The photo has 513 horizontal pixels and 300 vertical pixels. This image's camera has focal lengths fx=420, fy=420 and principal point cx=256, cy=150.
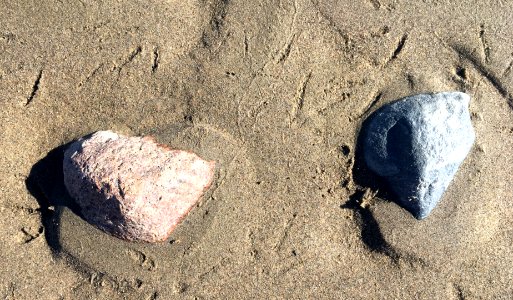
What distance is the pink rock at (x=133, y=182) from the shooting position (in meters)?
2.71

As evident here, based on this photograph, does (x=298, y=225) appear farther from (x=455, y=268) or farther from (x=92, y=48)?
(x=92, y=48)

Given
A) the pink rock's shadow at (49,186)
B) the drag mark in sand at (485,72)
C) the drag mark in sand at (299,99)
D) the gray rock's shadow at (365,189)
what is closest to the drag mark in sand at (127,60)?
the pink rock's shadow at (49,186)

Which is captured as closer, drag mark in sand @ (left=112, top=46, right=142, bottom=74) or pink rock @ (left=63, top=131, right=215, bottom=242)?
pink rock @ (left=63, top=131, right=215, bottom=242)

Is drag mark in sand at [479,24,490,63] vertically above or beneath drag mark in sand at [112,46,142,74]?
above

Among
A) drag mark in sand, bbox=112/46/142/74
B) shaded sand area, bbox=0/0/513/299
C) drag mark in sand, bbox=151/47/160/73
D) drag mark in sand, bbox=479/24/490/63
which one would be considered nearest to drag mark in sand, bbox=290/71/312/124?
shaded sand area, bbox=0/0/513/299

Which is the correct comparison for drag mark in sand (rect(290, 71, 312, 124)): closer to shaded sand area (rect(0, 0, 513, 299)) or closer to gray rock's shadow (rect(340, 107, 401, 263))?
shaded sand area (rect(0, 0, 513, 299))

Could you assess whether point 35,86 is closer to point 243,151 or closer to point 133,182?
point 133,182

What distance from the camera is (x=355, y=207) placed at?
299cm

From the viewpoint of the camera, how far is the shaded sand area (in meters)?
2.91

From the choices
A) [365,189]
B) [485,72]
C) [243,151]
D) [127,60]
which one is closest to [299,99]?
[243,151]

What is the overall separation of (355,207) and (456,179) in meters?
0.75

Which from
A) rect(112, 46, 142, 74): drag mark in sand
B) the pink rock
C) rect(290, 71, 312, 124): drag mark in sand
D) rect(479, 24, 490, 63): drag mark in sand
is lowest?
the pink rock

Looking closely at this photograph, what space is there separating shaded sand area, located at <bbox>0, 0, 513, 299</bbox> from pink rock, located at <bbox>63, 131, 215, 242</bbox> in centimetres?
10

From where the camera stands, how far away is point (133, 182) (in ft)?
8.86
